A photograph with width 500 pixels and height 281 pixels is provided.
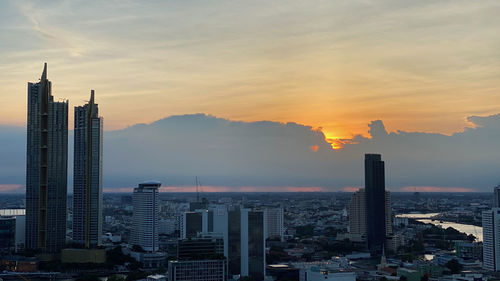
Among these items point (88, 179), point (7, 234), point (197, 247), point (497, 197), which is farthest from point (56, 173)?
point (497, 197)

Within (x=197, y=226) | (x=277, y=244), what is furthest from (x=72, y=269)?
(x=277, y=244)

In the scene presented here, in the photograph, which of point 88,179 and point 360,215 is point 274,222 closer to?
point 360,215

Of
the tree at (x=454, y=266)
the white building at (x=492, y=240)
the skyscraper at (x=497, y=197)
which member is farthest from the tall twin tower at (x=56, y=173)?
the skyscraper at (x=497, y=197)

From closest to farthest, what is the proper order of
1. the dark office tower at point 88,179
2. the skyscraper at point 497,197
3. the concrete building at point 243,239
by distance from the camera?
1. the concrete building at point 243,239
2. the dark office tower at point 88,179
3. the skyscraper at point 497,197

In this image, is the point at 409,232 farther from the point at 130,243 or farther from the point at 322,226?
the point at 130,243

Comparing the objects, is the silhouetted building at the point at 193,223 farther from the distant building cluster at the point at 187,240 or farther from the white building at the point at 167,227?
the white building at the point at 167,227

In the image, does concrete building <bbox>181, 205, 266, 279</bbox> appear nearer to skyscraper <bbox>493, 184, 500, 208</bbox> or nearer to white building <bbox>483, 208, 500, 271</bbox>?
white building <bbox>483, 208, 500, 271</bbox>

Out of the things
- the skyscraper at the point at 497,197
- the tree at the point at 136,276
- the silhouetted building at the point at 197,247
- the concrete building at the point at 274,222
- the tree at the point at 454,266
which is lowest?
the tree at the point at 454,266
